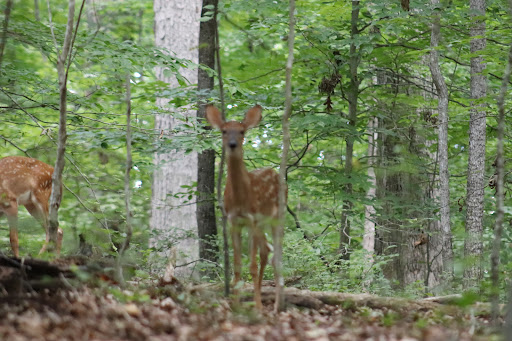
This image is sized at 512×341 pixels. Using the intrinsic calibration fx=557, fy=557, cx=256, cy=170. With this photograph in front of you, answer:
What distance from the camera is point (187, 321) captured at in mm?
3758

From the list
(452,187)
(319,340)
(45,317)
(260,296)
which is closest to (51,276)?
(45,317)

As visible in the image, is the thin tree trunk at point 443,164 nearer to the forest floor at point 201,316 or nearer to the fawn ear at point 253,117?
the forest floor at point 201,316

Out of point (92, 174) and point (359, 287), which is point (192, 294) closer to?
point (359, 287)

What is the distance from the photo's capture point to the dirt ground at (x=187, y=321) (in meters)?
3.12

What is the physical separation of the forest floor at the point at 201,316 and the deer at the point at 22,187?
6.88ft

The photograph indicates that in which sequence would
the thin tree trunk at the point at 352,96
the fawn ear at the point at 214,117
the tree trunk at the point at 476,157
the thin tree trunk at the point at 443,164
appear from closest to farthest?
1. the fawn ear at the point at 214,117
2. the tree trunk at the point at 476,157
3. the thin tree trunk at the point at 443,164
4. the thin tree trunk at the point at 352,96

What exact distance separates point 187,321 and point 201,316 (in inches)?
10.0

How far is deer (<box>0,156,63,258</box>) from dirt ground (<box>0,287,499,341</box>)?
239 cm

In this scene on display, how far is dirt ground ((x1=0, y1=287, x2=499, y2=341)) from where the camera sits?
10.3ft

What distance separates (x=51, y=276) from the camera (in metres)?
4.23

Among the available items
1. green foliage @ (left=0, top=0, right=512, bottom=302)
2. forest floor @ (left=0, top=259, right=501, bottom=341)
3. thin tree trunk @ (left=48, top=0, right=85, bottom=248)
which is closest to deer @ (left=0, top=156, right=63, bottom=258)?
green foliage @ (left=0, top=0, right=512, bottom=302)

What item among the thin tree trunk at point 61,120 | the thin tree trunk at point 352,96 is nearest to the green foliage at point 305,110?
the thin tree trunk at point 352,96

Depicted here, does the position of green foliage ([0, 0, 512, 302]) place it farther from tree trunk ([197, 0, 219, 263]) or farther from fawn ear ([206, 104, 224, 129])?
fawn ear ([206, 104, 224, 129])

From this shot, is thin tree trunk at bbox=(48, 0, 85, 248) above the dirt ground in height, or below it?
above
